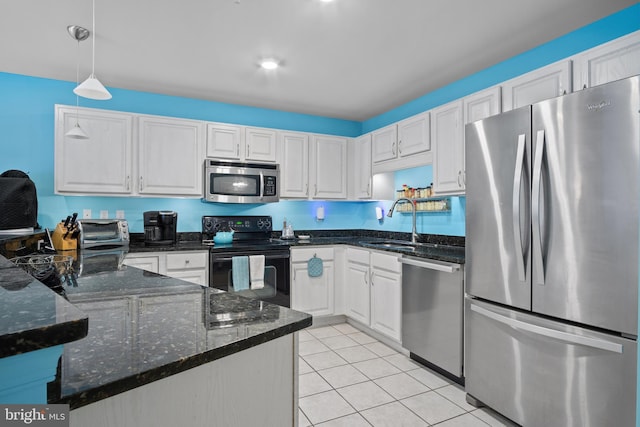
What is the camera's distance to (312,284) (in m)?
3.72

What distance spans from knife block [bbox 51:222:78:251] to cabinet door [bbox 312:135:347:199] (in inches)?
95.7

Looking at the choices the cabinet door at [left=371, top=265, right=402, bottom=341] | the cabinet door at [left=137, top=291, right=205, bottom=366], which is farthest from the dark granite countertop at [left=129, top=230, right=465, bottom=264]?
the cabinet door at [left=137, top=291, right=205, bottom=366]

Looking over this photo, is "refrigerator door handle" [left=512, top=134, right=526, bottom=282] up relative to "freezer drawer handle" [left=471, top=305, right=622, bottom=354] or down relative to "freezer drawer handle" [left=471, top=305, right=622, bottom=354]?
up

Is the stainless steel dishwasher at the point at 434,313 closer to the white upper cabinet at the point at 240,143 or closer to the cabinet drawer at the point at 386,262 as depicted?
the cabinet drawer at the point at 386,262

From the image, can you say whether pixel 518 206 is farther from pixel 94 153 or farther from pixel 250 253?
pixel 94 153

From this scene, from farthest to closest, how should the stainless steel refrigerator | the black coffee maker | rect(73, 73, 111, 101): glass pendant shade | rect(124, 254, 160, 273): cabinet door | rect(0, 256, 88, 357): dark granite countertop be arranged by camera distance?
the black coffee maker, rect(124, 254, 160, 273): cabinet door, rect(73, 73, 111, 101): glass pendant shade, the stainless steel refrigerator, rect(0, 256, 88, 357): dark granite countertop

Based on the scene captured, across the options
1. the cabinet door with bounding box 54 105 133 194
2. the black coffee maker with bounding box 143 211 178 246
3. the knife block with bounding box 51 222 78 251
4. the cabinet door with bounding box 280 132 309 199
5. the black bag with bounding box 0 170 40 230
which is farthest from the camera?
the cabinet door with bounding box 280 132 309 199

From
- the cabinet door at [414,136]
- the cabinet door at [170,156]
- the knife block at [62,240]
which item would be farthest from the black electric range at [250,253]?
the cabinet door at [414,136]

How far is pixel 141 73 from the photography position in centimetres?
312

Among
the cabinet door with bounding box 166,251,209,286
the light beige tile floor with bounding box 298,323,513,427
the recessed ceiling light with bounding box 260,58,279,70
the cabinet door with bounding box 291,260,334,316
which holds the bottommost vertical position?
the light beige tile floor with bounding box 298,323,513,427

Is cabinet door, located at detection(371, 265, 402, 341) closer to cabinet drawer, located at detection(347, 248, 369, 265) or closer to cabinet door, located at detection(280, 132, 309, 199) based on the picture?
cabinet drawer, located at detection(347, 248, 369, 265)

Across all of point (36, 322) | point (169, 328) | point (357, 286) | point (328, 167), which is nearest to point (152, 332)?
point (169, 328)

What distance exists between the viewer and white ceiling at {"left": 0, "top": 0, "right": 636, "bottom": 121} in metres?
2.15

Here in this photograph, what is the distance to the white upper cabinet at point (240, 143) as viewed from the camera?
143 inches
